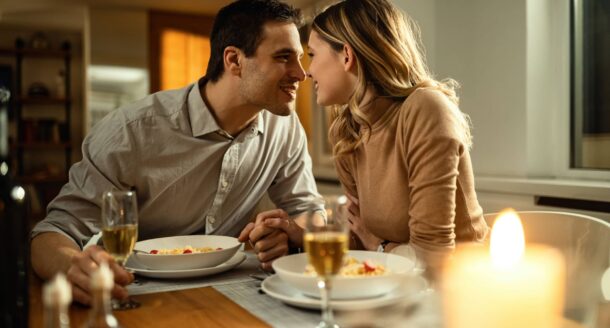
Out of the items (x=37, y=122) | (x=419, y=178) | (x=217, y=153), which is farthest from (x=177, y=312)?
(x=37, y=122)

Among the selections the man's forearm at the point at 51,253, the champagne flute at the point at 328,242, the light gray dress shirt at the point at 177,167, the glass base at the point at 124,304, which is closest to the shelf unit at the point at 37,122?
the light gray dress shirt at the point at 177,167

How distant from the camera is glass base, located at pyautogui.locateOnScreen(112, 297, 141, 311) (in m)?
0.96

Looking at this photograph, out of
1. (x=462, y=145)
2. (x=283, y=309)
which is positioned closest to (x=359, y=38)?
(x=462, y=145)

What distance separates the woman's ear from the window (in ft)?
4.47

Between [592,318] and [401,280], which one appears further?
[592,318]

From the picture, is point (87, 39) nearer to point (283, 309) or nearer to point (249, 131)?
point (249, 131)

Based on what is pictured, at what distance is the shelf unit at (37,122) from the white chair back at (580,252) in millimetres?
5750

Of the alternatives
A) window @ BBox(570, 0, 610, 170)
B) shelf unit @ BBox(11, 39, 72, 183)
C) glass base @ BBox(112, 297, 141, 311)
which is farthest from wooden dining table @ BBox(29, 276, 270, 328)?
shelf unit @ BBox(11, 39, 72, 183)

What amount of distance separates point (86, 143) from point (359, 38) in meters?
0.88

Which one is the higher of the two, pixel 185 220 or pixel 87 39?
pixel 87 39

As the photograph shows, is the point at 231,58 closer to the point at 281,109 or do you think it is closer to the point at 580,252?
the point at 281,109

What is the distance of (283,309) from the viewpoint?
94 centimetres

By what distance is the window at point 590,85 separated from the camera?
2.36 meters

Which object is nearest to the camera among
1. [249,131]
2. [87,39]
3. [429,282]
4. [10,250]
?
[10,250]
